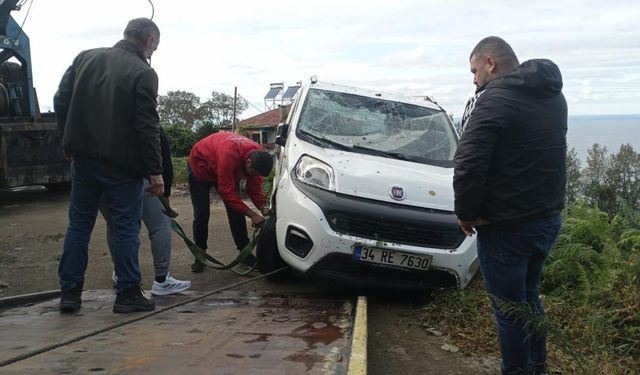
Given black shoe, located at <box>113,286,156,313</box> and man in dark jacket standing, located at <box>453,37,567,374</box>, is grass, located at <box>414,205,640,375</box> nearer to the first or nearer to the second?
man in dark jacket standing, located at <box>453,37,567,374</box>

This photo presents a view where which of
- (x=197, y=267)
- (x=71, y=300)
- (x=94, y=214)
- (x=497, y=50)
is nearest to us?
(x=497, y=50)

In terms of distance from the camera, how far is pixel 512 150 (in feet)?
8.91

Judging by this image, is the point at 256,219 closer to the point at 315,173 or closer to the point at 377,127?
the point at 315,173

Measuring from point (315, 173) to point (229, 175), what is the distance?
3.45 ft

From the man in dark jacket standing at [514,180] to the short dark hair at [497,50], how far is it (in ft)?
0.19

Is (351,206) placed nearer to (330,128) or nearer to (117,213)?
(330,128)

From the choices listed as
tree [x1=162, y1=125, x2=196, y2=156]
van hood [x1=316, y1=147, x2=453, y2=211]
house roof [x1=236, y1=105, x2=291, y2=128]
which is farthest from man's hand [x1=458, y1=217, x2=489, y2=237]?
house roof [x1=236, y1=105, x2=291, y2=128]

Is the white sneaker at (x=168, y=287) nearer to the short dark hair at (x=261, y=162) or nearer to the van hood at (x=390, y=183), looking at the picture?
the short dark hair at (x=261, y=162)

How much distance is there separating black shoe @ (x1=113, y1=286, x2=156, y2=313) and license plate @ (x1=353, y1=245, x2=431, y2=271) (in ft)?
4.75

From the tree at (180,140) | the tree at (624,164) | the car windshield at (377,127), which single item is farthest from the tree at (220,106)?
the car windshield at (377,127)

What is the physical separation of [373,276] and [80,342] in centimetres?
210

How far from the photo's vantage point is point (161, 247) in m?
4.55

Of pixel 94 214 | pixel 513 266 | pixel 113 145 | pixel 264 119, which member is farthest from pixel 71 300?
pixel 264 119

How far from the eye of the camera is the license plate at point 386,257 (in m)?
4.15
